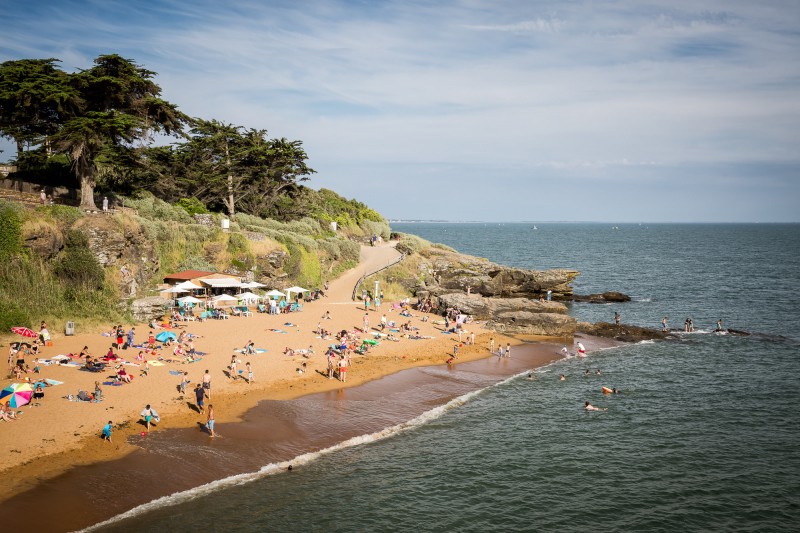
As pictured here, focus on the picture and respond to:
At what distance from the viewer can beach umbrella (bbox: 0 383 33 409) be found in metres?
19.7

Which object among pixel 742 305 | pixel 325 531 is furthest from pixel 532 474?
pixel 742 305

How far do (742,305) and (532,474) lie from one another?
4682cm

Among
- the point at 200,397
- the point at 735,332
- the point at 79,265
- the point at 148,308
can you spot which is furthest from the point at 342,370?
the point at 735,332

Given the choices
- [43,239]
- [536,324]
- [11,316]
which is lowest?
[536,324]

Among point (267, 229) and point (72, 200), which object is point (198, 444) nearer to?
point (72, 200)

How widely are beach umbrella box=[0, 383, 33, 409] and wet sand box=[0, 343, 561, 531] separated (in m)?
4.33

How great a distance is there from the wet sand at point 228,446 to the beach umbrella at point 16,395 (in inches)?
170

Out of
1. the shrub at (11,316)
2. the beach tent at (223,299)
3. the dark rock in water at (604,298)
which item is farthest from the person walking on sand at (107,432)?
the dark rock in water at (604,298)

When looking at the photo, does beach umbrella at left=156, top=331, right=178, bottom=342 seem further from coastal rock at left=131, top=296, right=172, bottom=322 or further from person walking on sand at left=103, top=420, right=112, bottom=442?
person walking on sand at left=103, top=420, right=112, bottom=442

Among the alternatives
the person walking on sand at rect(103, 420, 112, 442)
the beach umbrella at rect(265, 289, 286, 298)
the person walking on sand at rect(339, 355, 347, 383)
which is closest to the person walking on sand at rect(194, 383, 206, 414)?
the person walking on sand at rect(103, 420, 112, 442)

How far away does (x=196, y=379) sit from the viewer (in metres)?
25.4

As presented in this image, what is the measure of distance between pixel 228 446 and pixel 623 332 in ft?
109

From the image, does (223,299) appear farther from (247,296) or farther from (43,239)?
(43,239)

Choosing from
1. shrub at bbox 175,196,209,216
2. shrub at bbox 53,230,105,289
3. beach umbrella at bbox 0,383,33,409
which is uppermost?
shrub at bbox 175,196,209,216
